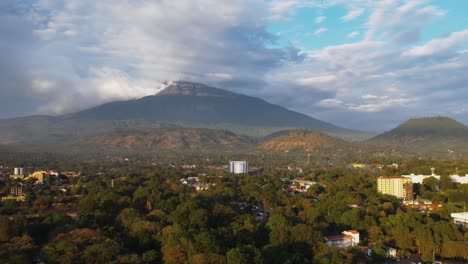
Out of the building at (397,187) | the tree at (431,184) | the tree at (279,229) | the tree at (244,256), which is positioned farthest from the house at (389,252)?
the tree at (431,184)

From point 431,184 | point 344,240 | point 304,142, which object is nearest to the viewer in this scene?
point 344,240

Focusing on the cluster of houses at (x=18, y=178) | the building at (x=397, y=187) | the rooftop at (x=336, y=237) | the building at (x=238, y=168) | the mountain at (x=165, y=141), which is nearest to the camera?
the rooftop at (x=336, y=237)

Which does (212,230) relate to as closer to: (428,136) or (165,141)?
(165,141)

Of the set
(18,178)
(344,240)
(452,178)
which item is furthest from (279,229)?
(18,178)

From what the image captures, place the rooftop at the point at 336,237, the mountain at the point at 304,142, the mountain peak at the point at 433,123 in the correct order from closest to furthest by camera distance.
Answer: the rooftop at the point at 336,237 → the mountain at the point at 304,142 → the mountain peak at the point at 433,123

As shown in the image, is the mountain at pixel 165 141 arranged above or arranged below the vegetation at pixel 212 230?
above

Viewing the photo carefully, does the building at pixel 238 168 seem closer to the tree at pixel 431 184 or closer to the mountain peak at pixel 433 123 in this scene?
the tree at pixel 431 184

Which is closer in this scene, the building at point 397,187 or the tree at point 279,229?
the tree at point 279,229
